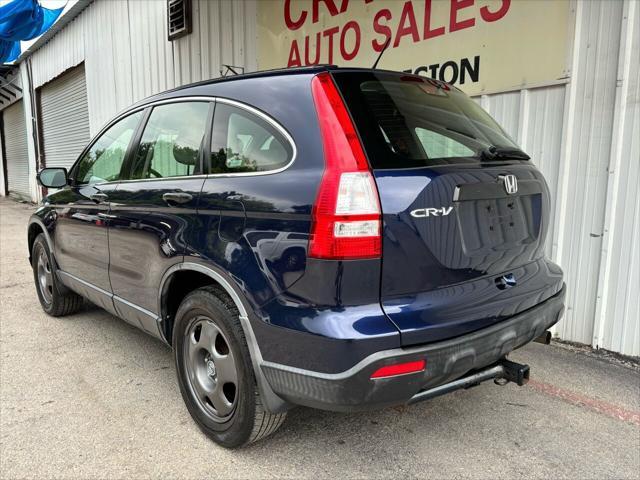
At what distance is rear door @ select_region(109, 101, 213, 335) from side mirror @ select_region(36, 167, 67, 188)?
42.5 inches

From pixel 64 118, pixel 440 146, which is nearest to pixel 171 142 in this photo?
pixel 440 146

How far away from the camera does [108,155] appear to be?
365cm

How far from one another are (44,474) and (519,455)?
7.63 ft

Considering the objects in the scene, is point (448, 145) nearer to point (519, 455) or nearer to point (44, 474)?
point (519, 455)

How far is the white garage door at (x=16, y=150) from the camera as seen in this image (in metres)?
18.1

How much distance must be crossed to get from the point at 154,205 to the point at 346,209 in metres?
1.38

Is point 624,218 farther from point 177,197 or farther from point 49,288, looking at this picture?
point 49,288

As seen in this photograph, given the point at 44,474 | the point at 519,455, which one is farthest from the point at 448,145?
the point at 44,474

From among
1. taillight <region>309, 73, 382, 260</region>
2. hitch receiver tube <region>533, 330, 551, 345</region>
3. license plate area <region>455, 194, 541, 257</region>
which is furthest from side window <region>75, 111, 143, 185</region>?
hitch receiver tube <region>533, 330, 551, 345</region>

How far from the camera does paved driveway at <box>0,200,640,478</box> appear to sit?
2387 millimetres

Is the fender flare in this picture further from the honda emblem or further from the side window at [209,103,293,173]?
the honda emblem

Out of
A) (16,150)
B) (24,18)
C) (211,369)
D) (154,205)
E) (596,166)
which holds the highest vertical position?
(24,18)

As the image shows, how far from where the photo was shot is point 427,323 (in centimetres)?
192

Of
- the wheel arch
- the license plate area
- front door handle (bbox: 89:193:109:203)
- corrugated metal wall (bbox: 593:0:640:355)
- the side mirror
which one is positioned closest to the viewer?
the license plate area
